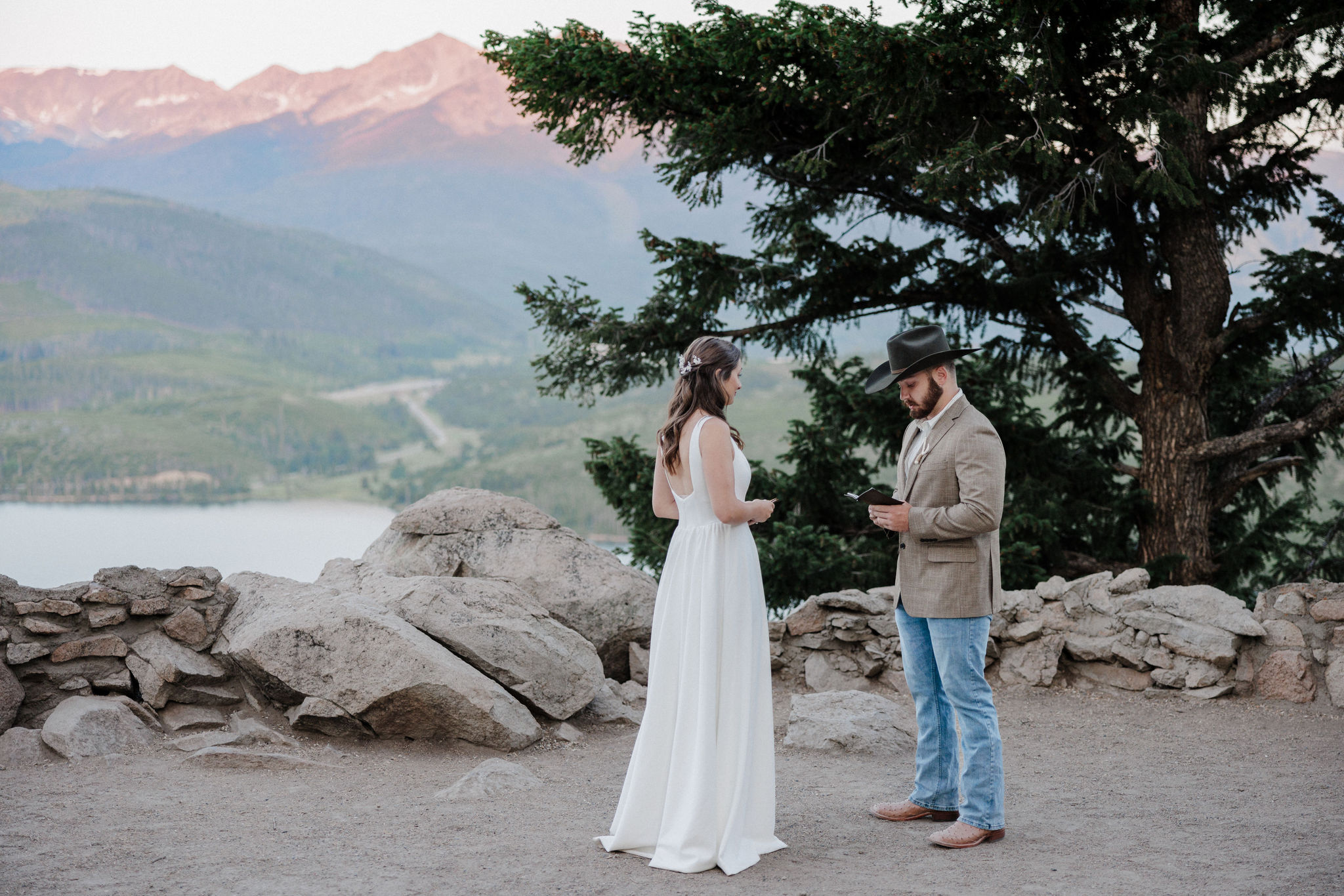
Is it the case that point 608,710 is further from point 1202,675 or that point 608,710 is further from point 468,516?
point 1202,675

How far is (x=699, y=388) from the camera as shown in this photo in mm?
3877

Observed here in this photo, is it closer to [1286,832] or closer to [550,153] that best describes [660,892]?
[1286,832]

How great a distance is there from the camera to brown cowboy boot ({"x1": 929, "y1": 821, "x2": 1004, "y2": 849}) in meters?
3.90

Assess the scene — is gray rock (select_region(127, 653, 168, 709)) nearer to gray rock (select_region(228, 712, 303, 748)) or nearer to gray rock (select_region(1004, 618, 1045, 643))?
gray rock (select_region(228, 712, 303, 748))

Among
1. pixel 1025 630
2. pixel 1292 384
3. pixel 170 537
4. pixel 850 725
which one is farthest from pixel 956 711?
pixel 170 537

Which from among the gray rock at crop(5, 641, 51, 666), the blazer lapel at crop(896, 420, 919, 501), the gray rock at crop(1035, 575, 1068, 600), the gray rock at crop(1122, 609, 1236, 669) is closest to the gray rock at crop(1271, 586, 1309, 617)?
the gray rock at crop(1122, 609, 1236, 669)

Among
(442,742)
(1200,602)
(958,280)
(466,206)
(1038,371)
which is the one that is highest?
(466,206)

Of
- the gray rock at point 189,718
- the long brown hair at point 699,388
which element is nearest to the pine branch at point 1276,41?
the long brown hair at point 699,388

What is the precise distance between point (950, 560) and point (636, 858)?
1723mm

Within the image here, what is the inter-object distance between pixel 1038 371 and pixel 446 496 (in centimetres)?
644

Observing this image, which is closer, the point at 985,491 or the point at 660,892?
the point at 660,892

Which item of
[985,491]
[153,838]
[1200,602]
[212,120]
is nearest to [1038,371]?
[1200,602]

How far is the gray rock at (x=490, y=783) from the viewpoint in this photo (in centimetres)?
481

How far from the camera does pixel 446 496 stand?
25.8 ft
